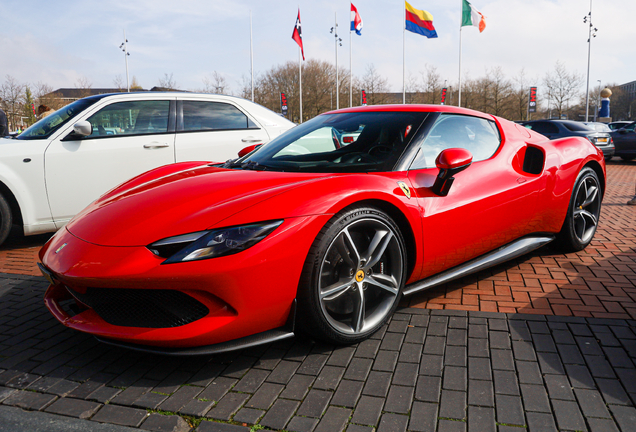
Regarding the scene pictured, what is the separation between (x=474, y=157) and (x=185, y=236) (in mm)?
2013

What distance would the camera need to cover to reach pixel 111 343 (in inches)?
85.8

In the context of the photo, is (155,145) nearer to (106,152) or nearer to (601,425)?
(106,152)

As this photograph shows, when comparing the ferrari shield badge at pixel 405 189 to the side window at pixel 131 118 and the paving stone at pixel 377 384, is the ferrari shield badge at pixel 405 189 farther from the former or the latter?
the side window at pixel 131 118

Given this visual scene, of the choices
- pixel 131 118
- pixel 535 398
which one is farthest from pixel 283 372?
pixel 131 118

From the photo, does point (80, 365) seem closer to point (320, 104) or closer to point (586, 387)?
point (586, 387)

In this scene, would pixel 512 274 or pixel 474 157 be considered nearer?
pixel 474 157

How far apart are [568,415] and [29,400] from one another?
7.40 ft

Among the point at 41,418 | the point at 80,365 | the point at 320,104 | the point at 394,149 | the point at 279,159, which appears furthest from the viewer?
the point at 320,104

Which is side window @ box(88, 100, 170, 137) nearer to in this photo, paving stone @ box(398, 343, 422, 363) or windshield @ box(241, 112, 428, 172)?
windshield @ box(241, 112, 428, 172)

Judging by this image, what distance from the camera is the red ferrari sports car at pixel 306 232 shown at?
6.95 ft

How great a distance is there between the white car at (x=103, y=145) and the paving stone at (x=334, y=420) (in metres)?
3.85

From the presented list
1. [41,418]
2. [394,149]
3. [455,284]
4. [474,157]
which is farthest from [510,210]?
[41,418]

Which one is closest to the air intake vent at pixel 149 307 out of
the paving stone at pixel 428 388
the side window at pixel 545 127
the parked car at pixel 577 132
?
the paving stone at pixel 428 388

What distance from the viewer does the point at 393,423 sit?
6.21 ft
